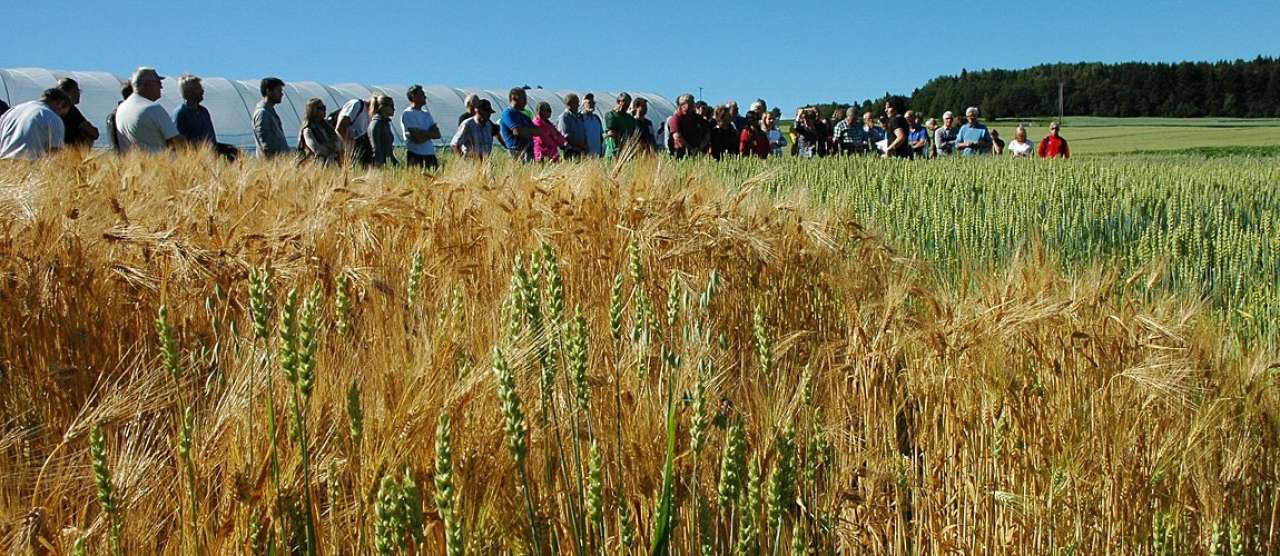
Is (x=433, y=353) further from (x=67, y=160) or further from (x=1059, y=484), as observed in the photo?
(x=67, y=160)

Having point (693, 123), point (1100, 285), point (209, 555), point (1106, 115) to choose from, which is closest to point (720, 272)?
point (1100, 285)

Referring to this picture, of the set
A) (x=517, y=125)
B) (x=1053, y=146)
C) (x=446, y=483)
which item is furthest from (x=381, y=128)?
(x=1053, y=146)

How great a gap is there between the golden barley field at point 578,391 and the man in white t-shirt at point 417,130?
5.16m

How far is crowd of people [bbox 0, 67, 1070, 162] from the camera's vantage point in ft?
18.7

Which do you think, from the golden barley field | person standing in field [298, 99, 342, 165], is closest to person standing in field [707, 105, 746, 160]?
person standing in field [298, 99, 342, 165]

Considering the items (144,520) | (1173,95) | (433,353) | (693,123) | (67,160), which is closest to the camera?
(144,520)

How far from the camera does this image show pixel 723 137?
1133 cm

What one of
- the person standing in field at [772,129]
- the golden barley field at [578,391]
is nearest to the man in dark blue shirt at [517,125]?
the person standing in field at [772,129]

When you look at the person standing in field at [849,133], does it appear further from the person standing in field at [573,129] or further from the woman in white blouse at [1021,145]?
the person standing in field at [573,129]

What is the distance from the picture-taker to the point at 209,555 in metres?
1.18

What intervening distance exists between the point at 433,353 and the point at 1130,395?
1.22m

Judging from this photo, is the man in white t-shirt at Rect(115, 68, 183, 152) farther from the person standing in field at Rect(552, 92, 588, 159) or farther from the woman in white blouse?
the woman in white blouse

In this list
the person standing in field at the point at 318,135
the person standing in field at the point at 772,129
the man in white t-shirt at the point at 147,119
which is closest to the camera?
the man in white t-shirt at the point at 147,119

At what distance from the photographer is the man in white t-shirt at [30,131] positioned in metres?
5.21
